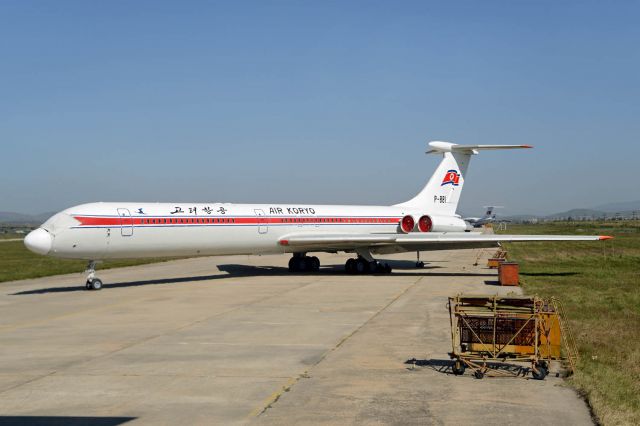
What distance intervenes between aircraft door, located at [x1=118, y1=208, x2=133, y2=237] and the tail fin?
54.2ft

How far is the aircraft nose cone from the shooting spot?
21016 millimetres

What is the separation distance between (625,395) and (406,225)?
2414 cm

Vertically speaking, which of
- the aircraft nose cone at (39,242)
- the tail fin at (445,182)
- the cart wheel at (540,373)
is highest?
the tail fin at (445,182)

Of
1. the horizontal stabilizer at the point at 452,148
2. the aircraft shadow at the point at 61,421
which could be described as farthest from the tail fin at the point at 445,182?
the aircraft shadow at the point at 61,421

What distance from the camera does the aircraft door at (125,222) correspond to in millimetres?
22922

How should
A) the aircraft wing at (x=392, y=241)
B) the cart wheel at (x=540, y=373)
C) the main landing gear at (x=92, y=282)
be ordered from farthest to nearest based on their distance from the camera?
the aircraft wing at (x=392, y=241), the main landing gear at (x=92, y=282), the cart wheel at (x=540, y=373)

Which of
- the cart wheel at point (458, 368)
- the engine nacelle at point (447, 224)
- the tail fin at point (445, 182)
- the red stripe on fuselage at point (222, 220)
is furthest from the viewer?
the tail fin at point (445, 182)

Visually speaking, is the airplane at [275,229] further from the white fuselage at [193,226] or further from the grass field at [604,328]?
the grass field at [604,328]

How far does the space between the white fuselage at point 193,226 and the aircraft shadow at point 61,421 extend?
14463 millimetres

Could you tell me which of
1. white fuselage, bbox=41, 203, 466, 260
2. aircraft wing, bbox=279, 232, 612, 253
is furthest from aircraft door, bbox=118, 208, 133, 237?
aircraft wing, bbox=279, 232, 612, 253

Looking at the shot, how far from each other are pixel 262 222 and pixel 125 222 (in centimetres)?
651

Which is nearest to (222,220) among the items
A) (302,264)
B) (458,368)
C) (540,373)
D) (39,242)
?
(302,264)

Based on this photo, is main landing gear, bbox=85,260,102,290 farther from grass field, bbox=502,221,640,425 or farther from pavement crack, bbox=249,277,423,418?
grass field, bbox=502,221,640,425

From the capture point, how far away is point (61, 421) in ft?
25.4
